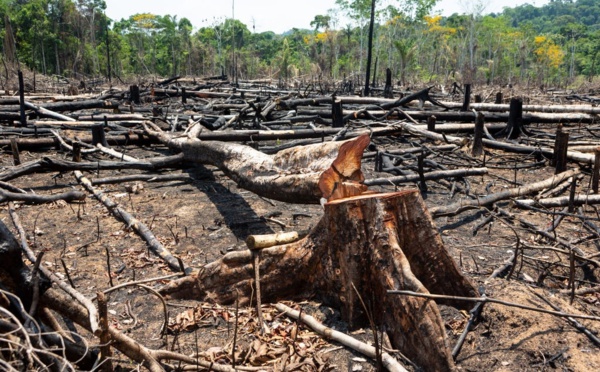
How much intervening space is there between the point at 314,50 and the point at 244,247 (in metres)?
49.4

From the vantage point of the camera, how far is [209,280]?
3.56 metres

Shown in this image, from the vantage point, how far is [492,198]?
5465 millimetres

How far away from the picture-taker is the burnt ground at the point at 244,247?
9.34 ft

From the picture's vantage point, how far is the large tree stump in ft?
8.93

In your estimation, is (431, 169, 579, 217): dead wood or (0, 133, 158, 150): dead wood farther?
(0, 133, 158, 150): dead wood

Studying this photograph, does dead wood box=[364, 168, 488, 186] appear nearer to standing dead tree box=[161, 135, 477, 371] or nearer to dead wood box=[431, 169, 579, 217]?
dead wood box=[431, 169, 579, 217]

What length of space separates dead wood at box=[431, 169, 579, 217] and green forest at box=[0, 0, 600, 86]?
21.9 m

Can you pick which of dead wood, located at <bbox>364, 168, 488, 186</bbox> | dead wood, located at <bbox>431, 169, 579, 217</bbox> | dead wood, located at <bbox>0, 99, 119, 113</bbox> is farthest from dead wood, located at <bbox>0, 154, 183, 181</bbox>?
dead wood, located at <bbox>0, 99, 119, 113</bbox>

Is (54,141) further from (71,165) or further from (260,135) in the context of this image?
(260,135)

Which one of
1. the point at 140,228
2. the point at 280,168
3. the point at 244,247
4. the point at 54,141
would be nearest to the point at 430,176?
the point at 280,168

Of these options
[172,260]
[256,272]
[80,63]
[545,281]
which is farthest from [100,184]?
[80,63]

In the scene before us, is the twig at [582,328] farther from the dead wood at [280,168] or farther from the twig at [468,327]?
the dead wood at [280,168]

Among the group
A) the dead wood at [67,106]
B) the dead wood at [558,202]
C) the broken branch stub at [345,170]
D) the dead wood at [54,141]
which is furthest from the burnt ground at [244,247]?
the dead wood at [67,106]

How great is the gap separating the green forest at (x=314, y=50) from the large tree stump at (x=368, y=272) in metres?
25.5
